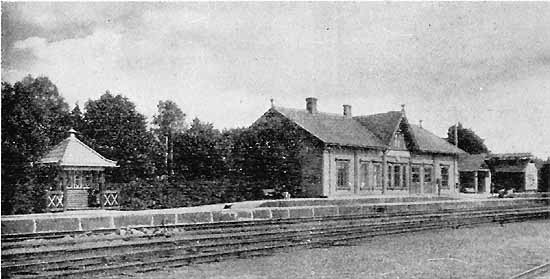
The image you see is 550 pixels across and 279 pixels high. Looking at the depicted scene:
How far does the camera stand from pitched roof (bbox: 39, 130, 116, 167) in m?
9.19

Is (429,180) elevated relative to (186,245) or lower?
elevated

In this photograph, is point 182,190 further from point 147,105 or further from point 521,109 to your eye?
point 521,109

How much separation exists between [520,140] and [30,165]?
1071 cm

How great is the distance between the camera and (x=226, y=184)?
58.6ft

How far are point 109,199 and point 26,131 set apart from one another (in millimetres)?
5539

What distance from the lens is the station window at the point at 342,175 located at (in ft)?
81.4

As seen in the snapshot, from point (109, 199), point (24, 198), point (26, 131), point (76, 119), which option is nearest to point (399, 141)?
point (109, 199)

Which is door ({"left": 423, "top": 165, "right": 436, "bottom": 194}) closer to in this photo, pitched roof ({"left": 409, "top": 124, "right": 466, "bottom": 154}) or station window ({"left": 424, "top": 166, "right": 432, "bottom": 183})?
station window ({"left": 424, "top": 166, "right": 432, "bottom": 183})

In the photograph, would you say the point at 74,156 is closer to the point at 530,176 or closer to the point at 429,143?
the point at 429,143

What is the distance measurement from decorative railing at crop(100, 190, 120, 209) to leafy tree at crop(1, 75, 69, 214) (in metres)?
3.80

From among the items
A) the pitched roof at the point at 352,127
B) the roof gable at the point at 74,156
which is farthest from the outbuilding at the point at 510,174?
the roof gable at the point at 74,156

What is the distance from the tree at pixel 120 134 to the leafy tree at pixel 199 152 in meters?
1.25

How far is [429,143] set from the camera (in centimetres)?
3052

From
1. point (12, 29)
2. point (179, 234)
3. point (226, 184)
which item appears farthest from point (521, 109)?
point (12, 29)
